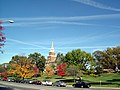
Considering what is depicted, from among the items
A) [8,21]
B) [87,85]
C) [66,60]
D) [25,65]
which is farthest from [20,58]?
[8,21]

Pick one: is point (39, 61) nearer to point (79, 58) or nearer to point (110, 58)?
point (79, 58)

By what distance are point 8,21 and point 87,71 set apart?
3598 inches

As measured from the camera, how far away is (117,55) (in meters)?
68.7

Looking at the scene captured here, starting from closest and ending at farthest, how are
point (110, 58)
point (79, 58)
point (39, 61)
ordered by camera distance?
point (110, 58) → point (79, 58) → point (39, 61)

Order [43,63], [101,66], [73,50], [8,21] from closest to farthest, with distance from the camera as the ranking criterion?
[8,21] < [101,66] < [73,50] < [43,63]

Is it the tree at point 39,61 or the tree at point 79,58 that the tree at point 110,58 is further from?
the tree at point 39,61

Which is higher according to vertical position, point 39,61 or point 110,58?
point 39,61

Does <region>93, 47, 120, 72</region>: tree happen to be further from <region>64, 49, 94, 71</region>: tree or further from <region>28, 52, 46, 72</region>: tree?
<region>28, 52, 46, 72</region>: tree

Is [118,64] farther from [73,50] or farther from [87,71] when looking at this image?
[73,50]

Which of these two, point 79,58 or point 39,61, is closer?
point 79,58

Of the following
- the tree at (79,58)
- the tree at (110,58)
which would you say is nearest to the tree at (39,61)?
the tree at (79,58)

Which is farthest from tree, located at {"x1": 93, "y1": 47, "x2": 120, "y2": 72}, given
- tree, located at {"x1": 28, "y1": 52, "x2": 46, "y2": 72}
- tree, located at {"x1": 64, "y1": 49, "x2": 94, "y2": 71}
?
tree, located at {"x1": 28, "y1": 52, "x2": 46, "y2": 72}

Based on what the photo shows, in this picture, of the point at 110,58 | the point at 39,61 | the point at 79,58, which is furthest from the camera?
the point at 39,61

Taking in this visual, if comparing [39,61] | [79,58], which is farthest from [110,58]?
[39,61]
